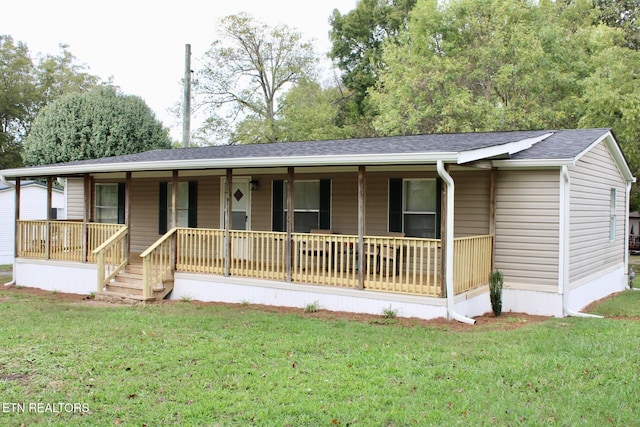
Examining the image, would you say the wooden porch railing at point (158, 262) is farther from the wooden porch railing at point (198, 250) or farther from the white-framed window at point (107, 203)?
the white-framed window at point (107, 203)

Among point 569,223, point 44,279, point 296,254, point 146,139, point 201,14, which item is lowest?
point 44,279

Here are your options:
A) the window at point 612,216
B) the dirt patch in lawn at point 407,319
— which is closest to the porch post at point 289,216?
the dirt patch in lawn at point 407,319

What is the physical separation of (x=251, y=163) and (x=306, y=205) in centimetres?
248

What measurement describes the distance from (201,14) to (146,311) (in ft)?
87.3

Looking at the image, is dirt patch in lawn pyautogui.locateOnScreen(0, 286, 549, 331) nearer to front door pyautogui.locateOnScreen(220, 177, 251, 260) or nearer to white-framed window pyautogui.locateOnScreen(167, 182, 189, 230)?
front door pyautogui.locateOnScreen(220, 177, 251, 260)

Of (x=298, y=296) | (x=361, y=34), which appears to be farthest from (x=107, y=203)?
(x=361, y=34)

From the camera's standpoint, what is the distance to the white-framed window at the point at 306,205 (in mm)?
11945

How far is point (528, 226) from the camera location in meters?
9.77

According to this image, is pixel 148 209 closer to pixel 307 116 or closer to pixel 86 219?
pixel 86 219

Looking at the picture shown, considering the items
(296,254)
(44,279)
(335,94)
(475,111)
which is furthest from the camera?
(335,94)

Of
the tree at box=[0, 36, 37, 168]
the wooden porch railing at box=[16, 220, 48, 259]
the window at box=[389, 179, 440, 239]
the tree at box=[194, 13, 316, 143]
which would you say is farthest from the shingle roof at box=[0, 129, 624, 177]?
the tree at box=[0, 36, 37, 168]

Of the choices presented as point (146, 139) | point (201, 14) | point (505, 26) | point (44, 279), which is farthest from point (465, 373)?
point (201, 14)

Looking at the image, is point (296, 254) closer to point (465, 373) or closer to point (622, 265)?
point (465, 373)

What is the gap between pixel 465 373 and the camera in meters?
5.63
